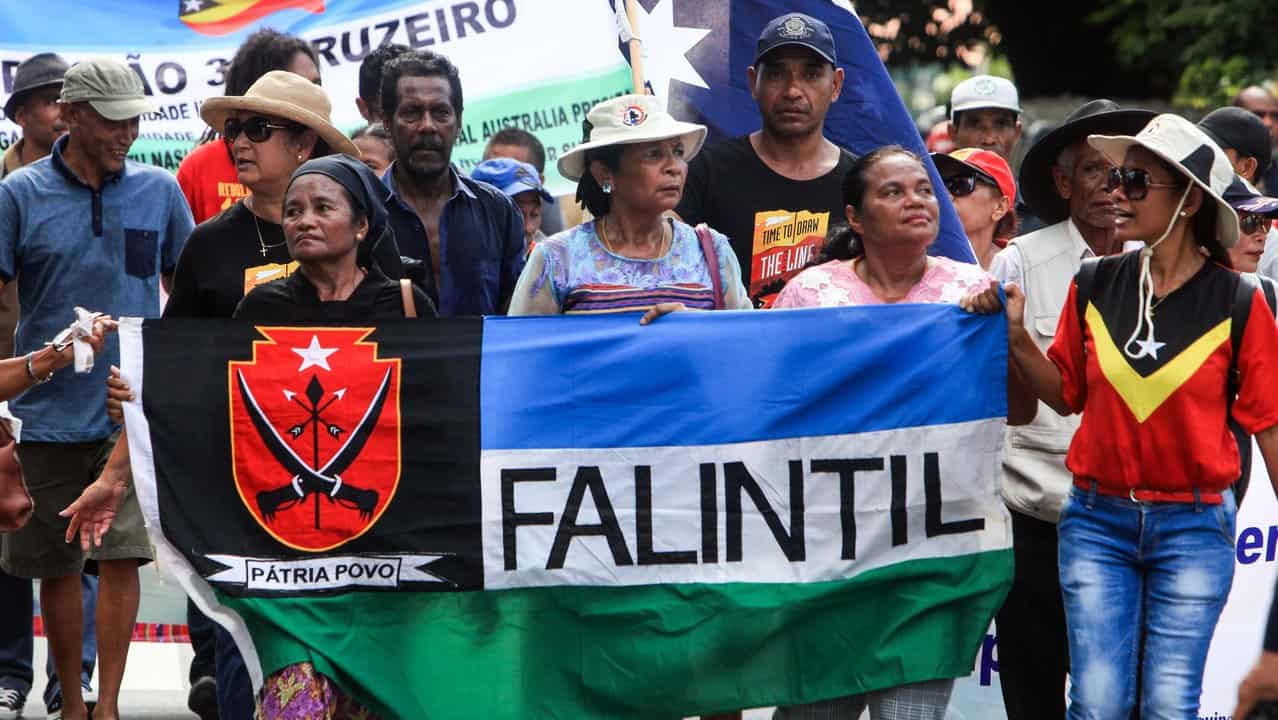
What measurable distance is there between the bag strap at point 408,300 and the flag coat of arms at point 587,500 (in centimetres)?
11

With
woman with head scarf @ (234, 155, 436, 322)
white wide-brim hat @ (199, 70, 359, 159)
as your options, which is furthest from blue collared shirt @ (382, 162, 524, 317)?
woman with head scarf @ (234, 155, 436, 322)

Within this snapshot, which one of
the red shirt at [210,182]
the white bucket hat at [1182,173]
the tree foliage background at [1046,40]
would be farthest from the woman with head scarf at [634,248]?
the tree foliage background at [1046,40]

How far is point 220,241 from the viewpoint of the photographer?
664 cm

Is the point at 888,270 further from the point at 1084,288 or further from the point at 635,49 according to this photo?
the point at 635,49

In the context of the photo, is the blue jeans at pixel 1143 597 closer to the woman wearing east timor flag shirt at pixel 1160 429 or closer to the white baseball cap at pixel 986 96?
the woman wearing east timor flag shirt at pixel 1160 429

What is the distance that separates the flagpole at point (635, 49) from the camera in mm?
7797

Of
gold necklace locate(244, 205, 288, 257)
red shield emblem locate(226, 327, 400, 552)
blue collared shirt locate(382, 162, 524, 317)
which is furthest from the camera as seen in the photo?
blue collared shirt locate(382, 162, 524, 317)

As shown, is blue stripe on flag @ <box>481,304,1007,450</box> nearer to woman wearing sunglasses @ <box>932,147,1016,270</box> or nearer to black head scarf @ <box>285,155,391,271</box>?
black head scarf @ <box>285,155,391,271</box>

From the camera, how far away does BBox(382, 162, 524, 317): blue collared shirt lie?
7.25 m

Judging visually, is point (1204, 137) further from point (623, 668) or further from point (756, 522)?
point (623, 668)

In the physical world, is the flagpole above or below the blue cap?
above

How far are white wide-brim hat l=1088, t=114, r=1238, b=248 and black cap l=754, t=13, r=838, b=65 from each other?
5.06 feet

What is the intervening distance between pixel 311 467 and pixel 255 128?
1363 mm

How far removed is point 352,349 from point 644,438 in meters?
0.91
